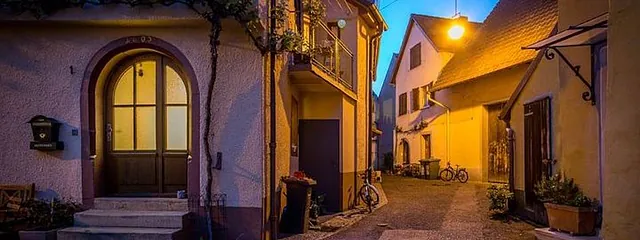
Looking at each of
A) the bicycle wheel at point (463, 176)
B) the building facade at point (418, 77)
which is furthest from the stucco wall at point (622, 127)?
the building facade at point (418, 77)

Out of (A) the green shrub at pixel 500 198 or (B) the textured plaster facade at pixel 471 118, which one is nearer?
(A) the green shrub at pixel 500 198

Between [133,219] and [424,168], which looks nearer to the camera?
[133,219]

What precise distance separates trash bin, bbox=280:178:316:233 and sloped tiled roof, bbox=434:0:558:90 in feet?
31.4

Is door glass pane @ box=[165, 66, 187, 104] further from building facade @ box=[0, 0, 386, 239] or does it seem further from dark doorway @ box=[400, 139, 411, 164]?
dark doorway @ box=[400, 139, 411, 164]

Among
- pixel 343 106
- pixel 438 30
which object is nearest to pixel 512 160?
pixel 343 106

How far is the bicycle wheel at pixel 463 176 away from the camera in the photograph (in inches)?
797

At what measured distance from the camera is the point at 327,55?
10.7 meters

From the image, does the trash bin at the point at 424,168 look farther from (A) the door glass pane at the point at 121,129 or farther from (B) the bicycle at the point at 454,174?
(A) the door glass pane at the point at 121,129

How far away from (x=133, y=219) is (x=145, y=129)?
163 centimetres

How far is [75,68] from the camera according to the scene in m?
7.93

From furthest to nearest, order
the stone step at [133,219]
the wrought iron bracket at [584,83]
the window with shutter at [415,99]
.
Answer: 1. the window with shutter at [415,99]
2. the stone step at [133,219]
3. the wrought iron bracket at [584,83]

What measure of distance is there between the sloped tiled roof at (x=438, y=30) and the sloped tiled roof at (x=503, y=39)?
6.34 ft

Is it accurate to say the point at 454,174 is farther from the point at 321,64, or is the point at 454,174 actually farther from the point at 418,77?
the point at 321,64

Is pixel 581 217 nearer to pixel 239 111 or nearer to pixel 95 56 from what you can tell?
pixel 239 111
